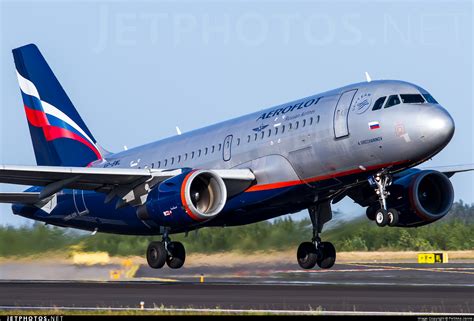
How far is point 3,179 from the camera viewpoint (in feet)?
119

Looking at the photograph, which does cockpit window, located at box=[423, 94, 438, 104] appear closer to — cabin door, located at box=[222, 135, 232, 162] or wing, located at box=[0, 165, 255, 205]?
wing, located at box=[0, 165, 255, 205]

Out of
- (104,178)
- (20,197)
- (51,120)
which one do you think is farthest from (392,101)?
(51,120)

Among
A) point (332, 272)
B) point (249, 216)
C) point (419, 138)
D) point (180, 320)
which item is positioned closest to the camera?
point (180, 320)

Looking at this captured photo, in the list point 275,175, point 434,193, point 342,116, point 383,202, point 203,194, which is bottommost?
point 383,202

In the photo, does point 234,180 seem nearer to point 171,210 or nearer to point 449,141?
point 171,210

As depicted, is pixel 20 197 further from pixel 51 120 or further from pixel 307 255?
pixel 307 255

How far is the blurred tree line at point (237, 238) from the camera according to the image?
126 ft

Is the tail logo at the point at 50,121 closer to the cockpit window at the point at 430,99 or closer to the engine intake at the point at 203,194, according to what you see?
the engine intake at the point at 203,194

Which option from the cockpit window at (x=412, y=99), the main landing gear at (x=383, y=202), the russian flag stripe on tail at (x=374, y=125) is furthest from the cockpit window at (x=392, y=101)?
the main landing gear at (x=383, y=202)

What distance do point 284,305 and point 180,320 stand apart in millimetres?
4675

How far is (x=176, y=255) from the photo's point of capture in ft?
121

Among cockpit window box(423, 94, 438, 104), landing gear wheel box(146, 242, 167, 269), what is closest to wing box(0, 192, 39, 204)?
landing gear wheel box(146, 242, 167, 269)

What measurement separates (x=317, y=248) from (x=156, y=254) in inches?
231

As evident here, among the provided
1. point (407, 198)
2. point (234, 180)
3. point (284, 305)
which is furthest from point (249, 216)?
point (284, 305)
